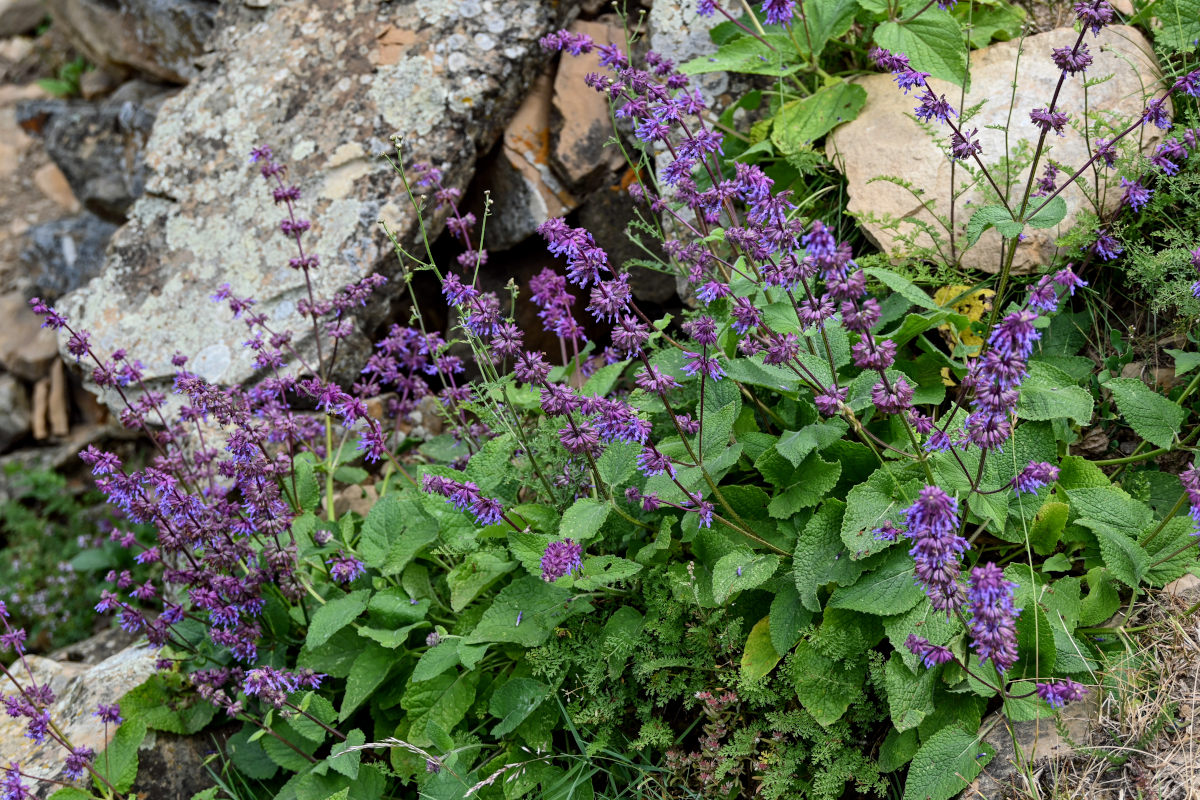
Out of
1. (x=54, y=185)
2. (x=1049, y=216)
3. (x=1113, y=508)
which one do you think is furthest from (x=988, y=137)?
(x=54, y=185)

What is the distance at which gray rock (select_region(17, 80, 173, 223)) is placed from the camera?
6.98m

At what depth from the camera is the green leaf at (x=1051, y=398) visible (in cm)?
285

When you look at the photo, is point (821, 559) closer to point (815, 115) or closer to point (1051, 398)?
point (1051, 398)

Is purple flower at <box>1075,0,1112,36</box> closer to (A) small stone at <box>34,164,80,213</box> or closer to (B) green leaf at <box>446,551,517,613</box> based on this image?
(B) green leaf at <box>446,551,517,613</box>

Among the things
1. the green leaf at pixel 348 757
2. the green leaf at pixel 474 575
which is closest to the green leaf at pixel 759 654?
the green leaf at pixel 474 575

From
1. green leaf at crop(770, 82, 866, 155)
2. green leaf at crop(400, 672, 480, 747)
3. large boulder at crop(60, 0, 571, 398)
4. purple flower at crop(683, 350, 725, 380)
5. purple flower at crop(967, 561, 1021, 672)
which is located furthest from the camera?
large boulder at crop(60, 0, 571, 398)

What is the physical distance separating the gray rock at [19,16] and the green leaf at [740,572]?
964cm

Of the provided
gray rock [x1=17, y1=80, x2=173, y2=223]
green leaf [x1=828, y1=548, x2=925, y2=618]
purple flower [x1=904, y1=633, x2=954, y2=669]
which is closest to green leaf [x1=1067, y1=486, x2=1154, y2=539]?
green leaf [x1=828, y1=548, x2=925, y2=618]

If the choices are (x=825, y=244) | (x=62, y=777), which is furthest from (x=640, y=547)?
(x=62, y=777)

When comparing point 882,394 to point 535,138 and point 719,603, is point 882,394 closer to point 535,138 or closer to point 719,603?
point 719,603

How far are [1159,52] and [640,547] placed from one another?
2.88m

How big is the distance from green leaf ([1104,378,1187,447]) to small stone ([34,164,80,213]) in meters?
8.29

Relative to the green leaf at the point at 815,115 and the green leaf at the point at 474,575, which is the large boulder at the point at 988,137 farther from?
the green leaf at the point at 474,575

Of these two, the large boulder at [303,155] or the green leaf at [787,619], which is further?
the large boulder at [303,155]
